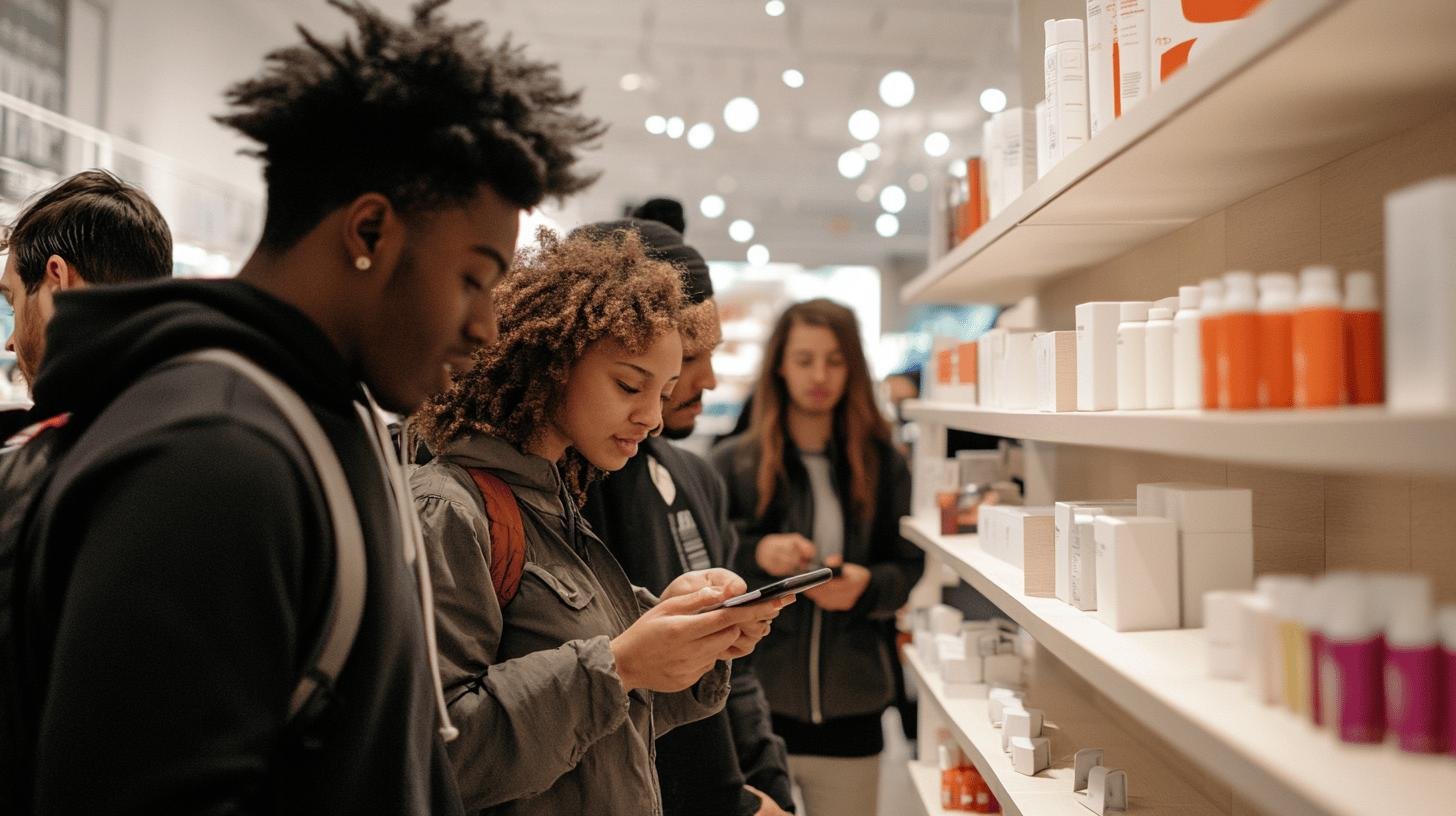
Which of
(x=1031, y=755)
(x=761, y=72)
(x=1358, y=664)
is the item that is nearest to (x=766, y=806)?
(x=1031, y=755)

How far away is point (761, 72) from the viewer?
24.2 ft

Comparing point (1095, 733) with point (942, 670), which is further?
point (942, 670)

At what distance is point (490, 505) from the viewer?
59.4 inches

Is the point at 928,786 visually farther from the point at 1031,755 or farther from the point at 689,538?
the point at 689,538

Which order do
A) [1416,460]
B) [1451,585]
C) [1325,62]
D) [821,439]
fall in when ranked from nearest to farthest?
[1416,460], [1325,62], [1451,585], [821,439]

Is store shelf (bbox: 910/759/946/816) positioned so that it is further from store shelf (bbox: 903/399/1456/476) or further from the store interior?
store shelf (bbox: 903/399/1456/476)

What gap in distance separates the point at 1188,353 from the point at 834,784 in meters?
2.14

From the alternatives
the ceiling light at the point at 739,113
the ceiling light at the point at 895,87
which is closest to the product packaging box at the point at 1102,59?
the ceiling light at the point at 895,87

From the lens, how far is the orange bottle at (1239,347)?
1061mm

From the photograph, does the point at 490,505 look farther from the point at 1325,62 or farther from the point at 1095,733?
the point at 1095,733

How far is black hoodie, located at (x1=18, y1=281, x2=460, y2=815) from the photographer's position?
776 mm

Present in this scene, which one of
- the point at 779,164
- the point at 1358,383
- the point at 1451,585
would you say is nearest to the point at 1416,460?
the point at 1358,383

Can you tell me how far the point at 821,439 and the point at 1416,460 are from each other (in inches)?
107

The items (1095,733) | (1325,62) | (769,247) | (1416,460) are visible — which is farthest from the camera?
(769,247)
